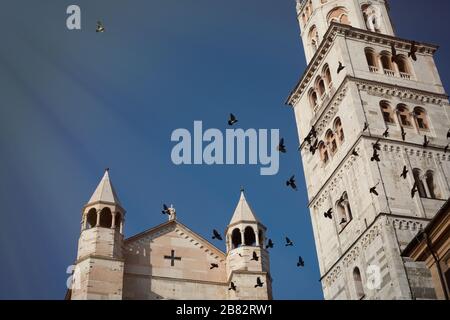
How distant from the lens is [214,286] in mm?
25656

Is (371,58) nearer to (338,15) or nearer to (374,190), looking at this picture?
(338,15)

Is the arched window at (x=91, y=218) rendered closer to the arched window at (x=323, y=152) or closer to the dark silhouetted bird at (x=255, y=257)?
the dark silhouetted bird at (x=255, y=257)

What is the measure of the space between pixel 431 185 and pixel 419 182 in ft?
2.14

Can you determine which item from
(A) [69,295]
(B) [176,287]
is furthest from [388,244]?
(A) [69,295]

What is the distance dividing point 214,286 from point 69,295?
222 inches

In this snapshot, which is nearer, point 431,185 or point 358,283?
point 358,283

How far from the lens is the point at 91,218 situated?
26203mm

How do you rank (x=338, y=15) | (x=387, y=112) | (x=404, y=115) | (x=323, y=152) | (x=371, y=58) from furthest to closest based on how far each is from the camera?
1. (x=338, y=15)
2. (x=371, y=58)
3. (x=323, y=152)
4. (x=404, y=115)
5. (x=387, y=112)

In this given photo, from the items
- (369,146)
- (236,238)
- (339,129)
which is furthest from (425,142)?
(236,238)

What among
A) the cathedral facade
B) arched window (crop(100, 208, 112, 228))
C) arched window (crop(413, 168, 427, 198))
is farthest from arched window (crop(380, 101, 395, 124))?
arched window (crop(100, 208, 112, 228))

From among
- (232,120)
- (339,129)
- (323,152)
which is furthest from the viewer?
(323,152)

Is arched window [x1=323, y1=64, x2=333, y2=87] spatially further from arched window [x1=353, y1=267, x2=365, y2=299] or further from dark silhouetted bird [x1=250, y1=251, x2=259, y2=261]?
dark silhouetted bird [x1=250, y1=251, x2=259, y2=261]

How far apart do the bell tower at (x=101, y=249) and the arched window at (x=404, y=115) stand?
13229mm
